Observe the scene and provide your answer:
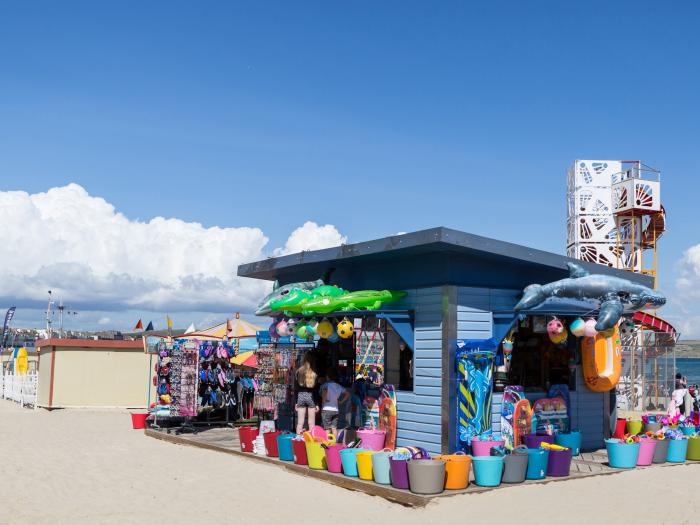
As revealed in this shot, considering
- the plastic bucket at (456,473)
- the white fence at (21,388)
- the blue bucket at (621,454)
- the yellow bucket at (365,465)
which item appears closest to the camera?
the plastic bucket at (456,473)

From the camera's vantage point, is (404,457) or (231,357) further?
(231,357)

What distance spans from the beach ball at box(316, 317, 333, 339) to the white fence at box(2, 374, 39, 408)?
15.5 m

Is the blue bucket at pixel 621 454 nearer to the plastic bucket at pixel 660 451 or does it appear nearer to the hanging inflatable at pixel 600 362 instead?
the plastic bucket at pixel 660 451

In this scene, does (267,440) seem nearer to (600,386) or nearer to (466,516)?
(466,516)

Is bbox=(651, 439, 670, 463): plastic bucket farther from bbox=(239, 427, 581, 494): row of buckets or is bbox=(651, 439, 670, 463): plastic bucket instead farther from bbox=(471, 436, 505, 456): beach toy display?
bbox=(471, 436, 505, 456): beach toy display

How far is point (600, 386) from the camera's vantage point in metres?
12.9

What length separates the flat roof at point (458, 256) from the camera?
11180 millimetres

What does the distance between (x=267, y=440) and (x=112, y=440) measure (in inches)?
186

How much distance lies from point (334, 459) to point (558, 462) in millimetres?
3071

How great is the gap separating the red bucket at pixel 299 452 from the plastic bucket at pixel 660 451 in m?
5.40

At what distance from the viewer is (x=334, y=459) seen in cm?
1060

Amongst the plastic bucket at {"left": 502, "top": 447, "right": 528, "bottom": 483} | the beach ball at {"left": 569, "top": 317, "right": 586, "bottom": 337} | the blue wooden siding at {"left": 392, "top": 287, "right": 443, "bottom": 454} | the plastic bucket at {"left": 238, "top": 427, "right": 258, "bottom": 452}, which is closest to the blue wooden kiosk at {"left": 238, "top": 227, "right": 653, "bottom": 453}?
the blue wooden siding at {"left": 392, "top": 287, "right": 443, "bottom": 454}

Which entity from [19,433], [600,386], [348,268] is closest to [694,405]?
[600,386]

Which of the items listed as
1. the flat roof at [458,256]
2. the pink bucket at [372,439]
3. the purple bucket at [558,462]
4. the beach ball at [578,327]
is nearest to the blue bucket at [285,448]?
the pink bucket at [372,439]
